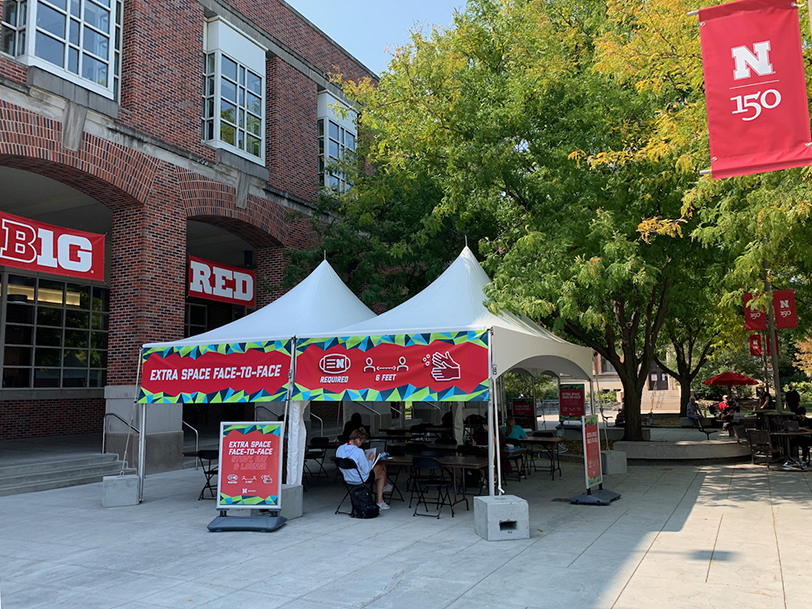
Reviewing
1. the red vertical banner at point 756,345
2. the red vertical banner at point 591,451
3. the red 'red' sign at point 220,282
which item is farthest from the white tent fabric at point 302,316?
the red vertical banner at point 756,345

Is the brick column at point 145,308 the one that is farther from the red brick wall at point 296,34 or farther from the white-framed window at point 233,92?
the red brick wall at point 296,34

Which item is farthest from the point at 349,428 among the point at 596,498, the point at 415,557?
the point at 415,557

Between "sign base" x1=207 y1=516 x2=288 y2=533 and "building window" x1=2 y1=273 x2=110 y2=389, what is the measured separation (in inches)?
A: 478

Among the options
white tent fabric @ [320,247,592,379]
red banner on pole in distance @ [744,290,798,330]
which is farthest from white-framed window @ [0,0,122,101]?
red banner on pole in distance @ [744,290,798,330]

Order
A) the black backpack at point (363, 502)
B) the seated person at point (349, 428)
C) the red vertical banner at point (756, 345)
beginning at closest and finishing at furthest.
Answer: the black backpack at point (363, 502)
the seated person at point (349, 428)
the red vertical banner at point (756, 345)

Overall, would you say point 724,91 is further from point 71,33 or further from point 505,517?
point 71,33

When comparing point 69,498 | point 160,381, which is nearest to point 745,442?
point 160,381

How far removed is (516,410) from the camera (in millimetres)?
22672

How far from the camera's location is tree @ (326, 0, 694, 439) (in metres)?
11.5

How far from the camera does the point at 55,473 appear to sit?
12.6 metres

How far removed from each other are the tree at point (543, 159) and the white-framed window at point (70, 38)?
19.0ft

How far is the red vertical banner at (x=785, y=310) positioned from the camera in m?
17.7

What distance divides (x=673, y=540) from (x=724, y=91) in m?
5.02

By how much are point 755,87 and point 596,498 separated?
6412 mm
